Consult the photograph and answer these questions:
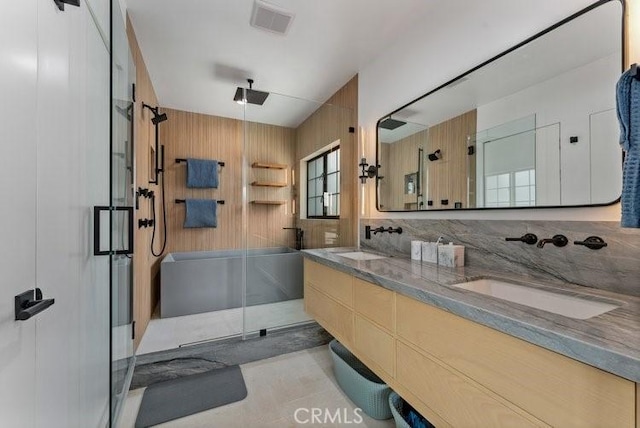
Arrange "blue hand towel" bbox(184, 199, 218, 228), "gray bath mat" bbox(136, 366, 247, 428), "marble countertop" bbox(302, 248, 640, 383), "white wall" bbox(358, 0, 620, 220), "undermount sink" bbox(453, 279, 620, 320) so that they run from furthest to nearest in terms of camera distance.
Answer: "blue hand towel" bbox(184, 199, 218, 228) → "gray bath mat" bbox(136, 366, 247, 428) → "white wall" bbox(358, 0, 620, 220) → "undermount sink" bbox(453, 279, 620, 320) → "marble countertop" bbox(302, 248, 640, 383)

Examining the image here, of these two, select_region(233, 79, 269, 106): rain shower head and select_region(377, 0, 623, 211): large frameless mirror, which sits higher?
select_region(233, 79, 269, 106): rain shower head

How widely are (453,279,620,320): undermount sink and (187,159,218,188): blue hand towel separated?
355 cm

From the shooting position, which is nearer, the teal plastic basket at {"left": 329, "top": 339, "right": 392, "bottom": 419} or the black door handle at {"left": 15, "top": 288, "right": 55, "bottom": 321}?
the black door handle at {"left": 15, "top": 288, "right": 55, "bottom": 321}

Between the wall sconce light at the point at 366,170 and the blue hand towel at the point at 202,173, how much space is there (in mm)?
2300

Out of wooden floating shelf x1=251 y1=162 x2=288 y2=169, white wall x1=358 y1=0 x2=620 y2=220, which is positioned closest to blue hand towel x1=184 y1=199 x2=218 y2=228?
wooden floating shelf x1=251 y1=162 x2=288 y2=169

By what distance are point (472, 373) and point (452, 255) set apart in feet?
2.48

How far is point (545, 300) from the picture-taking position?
3.61ft

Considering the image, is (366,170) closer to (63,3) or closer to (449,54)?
(449,54)

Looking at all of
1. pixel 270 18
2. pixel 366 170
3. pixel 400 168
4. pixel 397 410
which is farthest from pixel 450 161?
pixel 270 18

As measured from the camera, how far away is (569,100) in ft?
3.88

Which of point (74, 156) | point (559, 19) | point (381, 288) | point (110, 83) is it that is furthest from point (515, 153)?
point (110, 83)

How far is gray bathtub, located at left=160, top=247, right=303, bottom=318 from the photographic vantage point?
2998 mm

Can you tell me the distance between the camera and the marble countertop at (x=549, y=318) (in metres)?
0.60

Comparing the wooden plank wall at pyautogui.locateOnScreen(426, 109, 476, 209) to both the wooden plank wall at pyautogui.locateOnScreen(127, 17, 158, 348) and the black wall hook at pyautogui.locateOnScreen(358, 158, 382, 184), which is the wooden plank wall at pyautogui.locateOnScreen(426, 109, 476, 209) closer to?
the black wall hook at pyautogui.locateOnScreen(358, 158, 382, 184)
